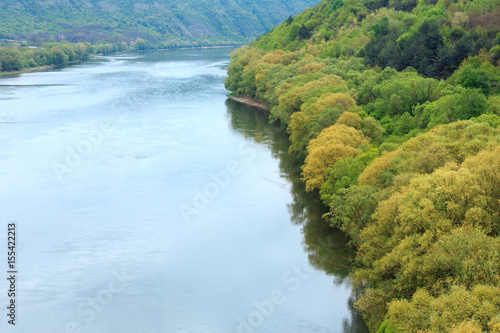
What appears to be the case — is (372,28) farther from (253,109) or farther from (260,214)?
(260,214)

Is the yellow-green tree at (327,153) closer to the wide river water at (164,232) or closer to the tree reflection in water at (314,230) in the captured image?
the tree reflection in water at (314,230)

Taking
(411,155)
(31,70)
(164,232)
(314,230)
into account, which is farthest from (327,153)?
(31,70)

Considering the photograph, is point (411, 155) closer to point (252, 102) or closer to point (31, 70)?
point (252, 102)

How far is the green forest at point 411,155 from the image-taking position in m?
22.3

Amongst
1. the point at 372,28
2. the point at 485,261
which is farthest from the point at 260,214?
the point at 372,28

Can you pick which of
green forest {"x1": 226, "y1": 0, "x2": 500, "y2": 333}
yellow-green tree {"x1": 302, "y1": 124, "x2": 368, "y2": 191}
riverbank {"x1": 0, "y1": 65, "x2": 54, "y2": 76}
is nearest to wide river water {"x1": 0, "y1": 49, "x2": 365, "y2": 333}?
yellow-green tree {"x1": 302, "y1": 124, "x2": 368, "y2": 191}

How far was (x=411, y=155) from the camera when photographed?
115 feet

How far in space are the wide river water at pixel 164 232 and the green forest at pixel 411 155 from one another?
3741mm

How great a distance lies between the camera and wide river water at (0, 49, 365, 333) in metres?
31.0

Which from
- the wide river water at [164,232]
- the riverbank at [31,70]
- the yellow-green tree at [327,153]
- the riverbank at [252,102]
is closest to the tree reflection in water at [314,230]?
the wide river water at [164,232]

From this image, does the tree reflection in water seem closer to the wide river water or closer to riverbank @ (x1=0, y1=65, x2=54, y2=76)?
the wide river water

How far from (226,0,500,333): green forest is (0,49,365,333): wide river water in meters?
3.74

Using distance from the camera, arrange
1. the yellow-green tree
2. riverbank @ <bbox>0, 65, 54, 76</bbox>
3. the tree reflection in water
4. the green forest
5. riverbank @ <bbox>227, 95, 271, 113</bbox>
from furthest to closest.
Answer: riverbank @ <bbox>0, 65, 54, 76</bbox>
riverbank @ <bbox>227, 95, 271, 113</bbox>
the yellow-green tree
the tree reflection in water
the green forest

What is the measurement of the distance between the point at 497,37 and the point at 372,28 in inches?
1320
